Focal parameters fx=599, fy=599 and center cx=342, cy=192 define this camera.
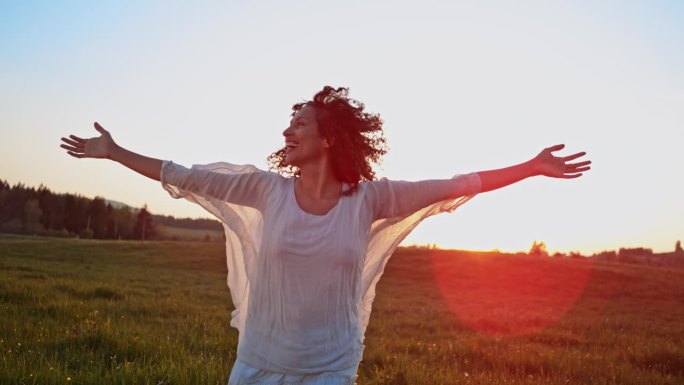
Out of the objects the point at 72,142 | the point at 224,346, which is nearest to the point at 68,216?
the point at 224,346

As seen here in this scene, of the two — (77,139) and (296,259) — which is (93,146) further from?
(296,259)

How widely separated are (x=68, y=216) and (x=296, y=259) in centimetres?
11916

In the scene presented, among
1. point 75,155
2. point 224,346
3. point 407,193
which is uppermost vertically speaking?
point 75,155

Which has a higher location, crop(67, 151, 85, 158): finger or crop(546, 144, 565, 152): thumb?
crop(546, 144, 565, 152): thumb

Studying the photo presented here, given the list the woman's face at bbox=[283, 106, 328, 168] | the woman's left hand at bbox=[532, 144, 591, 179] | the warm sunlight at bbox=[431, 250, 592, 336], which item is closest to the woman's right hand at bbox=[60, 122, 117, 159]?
the woman's face at bbox=[283, 106, 328, 168]

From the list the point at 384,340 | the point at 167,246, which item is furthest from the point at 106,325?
the point at 167,246

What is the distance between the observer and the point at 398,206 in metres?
4.12

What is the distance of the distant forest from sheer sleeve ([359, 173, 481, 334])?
10773cm

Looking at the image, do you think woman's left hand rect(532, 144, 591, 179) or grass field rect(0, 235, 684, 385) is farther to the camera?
grass field rect(0, 235, 684, 385)

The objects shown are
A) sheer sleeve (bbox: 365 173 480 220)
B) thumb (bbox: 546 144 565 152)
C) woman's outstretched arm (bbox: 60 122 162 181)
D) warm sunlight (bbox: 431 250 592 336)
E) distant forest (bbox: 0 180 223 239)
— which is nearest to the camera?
woman's outstretched arm (bbox: 60 122 162 181)

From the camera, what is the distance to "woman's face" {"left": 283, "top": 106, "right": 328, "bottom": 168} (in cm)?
404

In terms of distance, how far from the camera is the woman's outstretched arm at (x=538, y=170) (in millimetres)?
4293

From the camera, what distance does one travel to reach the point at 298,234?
3.65m

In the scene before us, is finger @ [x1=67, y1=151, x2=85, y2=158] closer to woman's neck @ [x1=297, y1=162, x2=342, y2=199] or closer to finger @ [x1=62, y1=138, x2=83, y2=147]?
finger @ [x1=62, y1=138, x2=83, y2=147]
